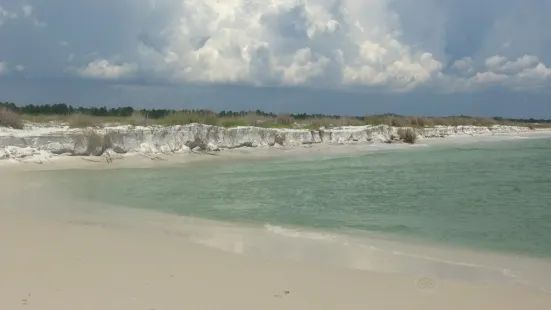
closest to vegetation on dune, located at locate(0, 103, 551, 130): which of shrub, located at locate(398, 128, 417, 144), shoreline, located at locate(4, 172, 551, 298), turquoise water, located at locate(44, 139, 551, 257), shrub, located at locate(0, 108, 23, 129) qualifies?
shrub, located at locate(0, 108, 23, 129)

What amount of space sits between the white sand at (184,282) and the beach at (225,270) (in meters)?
0.01

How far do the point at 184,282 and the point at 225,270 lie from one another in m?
0.81

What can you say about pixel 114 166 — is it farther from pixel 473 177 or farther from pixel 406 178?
pixel 473 177

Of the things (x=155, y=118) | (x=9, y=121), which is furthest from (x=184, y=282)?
(x=155, y=118)

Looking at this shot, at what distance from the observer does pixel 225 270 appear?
729cm

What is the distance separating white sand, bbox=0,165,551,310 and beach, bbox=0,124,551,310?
1 cm

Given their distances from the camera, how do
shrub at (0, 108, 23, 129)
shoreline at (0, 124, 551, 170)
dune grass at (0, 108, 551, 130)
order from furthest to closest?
dune grass at (0, 108, 551, 130), shrub at (0, 108, 23, 129), shoreline at (0, 124, 551, 170)

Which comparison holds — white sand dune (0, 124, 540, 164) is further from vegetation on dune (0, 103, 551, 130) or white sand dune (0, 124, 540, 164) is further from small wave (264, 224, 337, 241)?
small wave (264, 224, 337, 241)

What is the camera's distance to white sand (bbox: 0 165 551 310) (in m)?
5.88

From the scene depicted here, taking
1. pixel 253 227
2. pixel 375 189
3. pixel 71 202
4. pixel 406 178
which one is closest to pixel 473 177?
pixel 406 178

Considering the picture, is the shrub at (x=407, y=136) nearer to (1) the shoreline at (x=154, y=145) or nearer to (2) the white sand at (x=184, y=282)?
(1) the shoreline at (x=154, y=145)

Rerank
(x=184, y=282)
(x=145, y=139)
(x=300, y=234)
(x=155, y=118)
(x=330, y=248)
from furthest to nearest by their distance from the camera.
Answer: (x=155, y=118) < (x=145, y=139) < (x=300, y=234) < (x=330, y=248) < (x=184, y=282)

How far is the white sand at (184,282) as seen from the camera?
5.88 m

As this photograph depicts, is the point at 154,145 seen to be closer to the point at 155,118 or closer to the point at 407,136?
the point at 155,118
